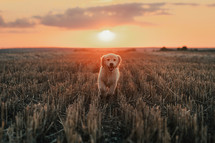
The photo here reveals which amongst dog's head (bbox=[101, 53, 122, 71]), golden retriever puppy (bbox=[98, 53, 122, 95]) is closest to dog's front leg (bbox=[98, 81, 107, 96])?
golden retriever puppy (bbox=[98, 53, 122, 95])

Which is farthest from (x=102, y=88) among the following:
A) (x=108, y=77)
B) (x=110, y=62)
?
(x=110, y=62)

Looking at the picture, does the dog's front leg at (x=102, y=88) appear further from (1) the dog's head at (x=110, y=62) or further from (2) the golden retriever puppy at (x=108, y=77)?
(1) the dog's head at (x=110, y=62)

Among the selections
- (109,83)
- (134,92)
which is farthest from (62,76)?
(134,92)

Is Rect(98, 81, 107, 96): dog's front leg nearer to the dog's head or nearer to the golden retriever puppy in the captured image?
A: the golden retriever puppy

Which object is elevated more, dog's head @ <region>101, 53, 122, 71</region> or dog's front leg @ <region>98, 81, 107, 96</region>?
dog's head @ <region>101, 53, 122, 71</region>

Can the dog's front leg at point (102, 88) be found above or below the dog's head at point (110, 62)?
below

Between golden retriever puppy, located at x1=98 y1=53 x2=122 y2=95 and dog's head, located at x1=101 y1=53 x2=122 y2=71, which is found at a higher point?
dog's head, located at x1=101 y1=53 x2=122 y2=71

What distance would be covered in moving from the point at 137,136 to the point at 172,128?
2.15 ft

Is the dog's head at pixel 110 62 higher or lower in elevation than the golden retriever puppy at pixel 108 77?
higher

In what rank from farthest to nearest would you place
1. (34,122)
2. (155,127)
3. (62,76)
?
(62,76), (34,122), (155,127)

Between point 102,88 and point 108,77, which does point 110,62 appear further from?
point 102,88

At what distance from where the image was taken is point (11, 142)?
66.3 inches

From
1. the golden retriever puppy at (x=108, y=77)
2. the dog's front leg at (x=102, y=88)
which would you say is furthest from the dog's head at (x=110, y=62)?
the dog's front leg at (x=102, y=88)

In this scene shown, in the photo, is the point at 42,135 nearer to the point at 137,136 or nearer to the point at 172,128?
the point at 137,136
